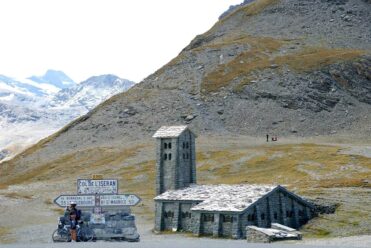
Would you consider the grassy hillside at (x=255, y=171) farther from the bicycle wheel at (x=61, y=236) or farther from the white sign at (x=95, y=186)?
the bicycle wheel at (x=61, y=236)

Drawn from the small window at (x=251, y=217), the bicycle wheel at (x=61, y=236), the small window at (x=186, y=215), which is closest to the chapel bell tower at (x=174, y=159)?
the small window at (x=186, y=215)

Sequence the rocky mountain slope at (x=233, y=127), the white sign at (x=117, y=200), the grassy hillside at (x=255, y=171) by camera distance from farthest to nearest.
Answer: the rocky mountain slope at (x=233, y=127) < the grassy hillside at (x=255, y=171) < the white sign at (x=117, y=200)

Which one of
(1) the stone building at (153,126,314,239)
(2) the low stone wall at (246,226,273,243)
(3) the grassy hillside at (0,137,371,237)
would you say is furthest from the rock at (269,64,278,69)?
(2) the low stone wall at (246,226,273,243)

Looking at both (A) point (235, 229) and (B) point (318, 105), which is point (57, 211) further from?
(B) point (318, 105)

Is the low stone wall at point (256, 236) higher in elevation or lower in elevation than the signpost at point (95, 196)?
lower

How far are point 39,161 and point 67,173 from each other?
22.4m

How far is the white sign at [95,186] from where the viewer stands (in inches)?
1560

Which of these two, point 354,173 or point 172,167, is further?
point 354,173

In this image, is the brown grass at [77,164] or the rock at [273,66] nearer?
the brown grass at [77,164]

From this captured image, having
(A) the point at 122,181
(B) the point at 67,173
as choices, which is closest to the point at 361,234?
(A) the point at 122,181

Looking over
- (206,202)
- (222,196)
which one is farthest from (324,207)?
(206,202)

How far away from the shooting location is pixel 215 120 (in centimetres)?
15538

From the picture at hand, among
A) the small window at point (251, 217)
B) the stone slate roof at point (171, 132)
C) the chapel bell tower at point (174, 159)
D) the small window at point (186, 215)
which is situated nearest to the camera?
the small window at point (251, 217)

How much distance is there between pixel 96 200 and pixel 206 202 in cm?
2545
